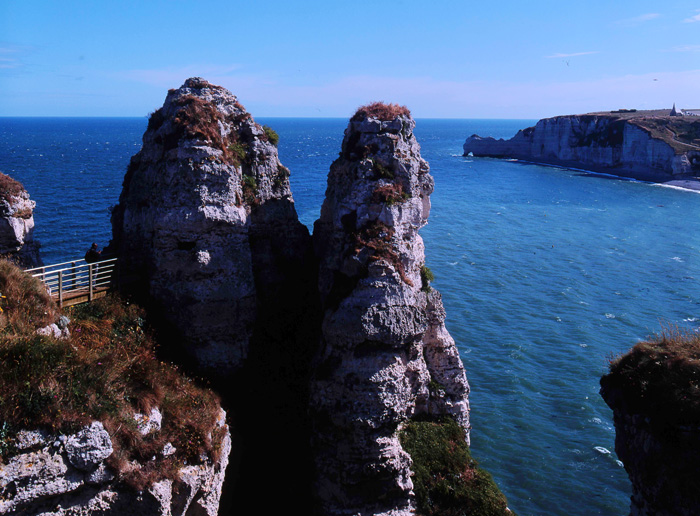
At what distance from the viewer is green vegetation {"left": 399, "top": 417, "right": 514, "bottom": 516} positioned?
20.4 meters

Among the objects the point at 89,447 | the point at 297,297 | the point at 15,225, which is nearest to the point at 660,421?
the point at 297,297

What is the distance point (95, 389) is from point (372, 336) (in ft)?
30.5

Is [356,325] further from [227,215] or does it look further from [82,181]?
[82,181]

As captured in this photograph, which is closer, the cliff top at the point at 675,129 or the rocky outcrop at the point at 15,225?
the rocky outcrop at the point at 15,225

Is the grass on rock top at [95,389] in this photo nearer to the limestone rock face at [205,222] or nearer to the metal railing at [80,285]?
the metal railing at [80,285]

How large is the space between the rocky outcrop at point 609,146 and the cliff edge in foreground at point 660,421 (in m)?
126

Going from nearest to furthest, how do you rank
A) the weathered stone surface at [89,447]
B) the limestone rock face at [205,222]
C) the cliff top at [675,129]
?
the weathered stone surface at [89,447], the limestone rock face at [205,222], the cliff top at [675,129]

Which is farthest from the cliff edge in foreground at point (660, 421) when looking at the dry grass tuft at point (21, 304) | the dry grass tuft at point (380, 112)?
the dry grass tuft at point (21, 304)

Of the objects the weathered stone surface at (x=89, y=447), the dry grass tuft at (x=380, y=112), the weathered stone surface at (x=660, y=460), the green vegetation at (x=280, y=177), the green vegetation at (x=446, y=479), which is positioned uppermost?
the dry grass tuft at (x=380, y=112)

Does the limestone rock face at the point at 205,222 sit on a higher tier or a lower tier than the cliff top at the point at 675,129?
lower

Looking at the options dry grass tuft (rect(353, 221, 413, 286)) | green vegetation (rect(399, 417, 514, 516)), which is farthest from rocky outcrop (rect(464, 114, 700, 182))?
dry grass tuft (rect(353, 221, 413, 286))

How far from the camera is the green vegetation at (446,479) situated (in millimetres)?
20422

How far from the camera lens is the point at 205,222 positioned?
21.5m

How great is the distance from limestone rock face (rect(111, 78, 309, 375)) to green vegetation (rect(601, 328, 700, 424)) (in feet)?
48.4
